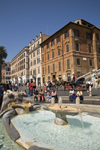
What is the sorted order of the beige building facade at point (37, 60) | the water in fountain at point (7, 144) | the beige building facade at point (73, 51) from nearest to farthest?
1. the water in fountain at point (7, 144)
2. the beige building facade at point (73, 51)
3. the beige building facade at point (37, 60)

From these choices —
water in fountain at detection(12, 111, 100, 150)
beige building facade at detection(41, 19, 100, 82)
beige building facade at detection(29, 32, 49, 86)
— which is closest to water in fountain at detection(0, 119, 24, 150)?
water in fountain at detection(12, 111, 100, 150)

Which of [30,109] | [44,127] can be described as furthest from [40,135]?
[30,109]

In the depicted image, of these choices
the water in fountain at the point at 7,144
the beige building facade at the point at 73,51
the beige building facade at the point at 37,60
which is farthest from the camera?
the beige building facade at the point at 37,60

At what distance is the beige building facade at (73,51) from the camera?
2420cm

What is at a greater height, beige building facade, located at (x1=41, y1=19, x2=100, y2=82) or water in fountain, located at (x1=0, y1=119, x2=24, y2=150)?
beige building facade, located at (x1=41, y1=19, x2=100, y2=82)

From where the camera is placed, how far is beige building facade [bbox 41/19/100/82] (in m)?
24.2

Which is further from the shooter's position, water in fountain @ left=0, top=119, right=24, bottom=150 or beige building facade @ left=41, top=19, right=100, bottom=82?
beige building facade @ left=41, top=19, right=100, bottom=82

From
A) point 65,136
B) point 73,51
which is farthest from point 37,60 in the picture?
point 65,136

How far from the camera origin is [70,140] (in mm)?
3035

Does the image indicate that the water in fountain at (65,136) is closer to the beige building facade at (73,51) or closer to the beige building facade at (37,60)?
the beige building facade at (73,51)

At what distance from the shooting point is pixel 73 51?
936 inches

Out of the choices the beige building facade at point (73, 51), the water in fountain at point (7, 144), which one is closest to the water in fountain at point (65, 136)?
the water in fountain at point (7, 144)

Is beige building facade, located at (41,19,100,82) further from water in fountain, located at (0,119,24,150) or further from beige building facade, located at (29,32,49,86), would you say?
water in fountain, located at (0,119,24,150)

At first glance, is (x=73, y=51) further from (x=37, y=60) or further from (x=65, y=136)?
(x=65, y=136)
